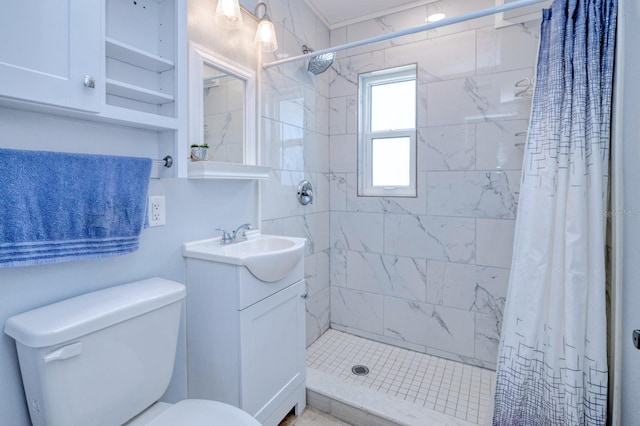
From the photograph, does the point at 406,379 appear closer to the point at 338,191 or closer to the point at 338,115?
the point at 338,191

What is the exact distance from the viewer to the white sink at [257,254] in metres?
1.38

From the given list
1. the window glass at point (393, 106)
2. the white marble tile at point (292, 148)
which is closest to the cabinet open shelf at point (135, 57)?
the white marble tile at point (292, 148)

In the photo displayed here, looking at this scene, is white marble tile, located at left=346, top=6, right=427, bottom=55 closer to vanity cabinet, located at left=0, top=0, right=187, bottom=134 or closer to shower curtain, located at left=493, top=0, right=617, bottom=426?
shower curtain, located at left=493, top=0, right=617, bottom=426

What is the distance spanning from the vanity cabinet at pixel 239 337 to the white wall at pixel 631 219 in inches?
52.1

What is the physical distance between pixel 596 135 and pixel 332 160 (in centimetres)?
173

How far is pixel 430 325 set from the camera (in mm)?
2381

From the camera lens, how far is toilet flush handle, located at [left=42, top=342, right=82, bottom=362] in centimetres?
90

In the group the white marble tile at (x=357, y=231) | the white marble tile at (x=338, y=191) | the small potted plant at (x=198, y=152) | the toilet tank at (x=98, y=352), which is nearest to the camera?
the toilet tank at (x=98, y=352)

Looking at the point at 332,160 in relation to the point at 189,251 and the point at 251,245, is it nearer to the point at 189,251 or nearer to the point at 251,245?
the point at 251,245

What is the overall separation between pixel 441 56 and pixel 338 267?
175 cm

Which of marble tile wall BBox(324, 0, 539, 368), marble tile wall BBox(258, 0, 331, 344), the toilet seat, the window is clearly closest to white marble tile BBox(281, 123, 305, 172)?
marble tile wall BBox(258, 0, 331, 344)

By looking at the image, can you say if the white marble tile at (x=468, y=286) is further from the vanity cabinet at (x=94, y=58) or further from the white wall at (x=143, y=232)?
the vanity cabinet at (x=94, y=58)

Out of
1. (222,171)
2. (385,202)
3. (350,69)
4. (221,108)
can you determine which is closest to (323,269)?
(385,202)

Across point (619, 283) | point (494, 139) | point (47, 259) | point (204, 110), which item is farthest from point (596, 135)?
point (47, 259)
